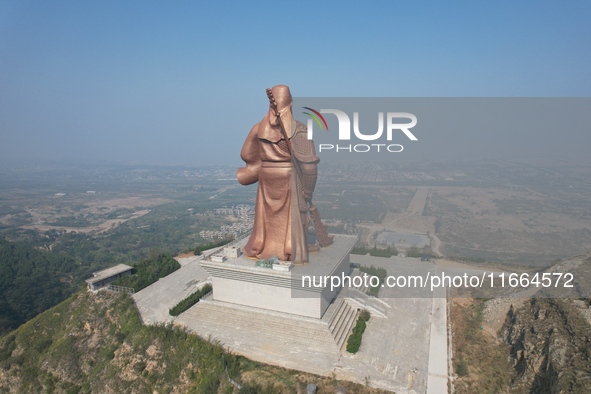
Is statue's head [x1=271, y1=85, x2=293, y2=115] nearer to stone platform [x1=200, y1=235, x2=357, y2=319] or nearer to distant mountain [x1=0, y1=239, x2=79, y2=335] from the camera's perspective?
stone platform [x1=200, y1=235, x2=357, y2=319]

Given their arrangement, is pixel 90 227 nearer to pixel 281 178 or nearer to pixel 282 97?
pixel 281 178

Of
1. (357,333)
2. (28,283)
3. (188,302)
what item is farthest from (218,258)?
(28,283)

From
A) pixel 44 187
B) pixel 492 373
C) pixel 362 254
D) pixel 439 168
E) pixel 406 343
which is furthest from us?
pixel 44 187

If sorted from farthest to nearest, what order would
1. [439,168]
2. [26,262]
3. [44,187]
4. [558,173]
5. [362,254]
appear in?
1. [44,187]
2. [26,262]
3. [362,254]
4. [439,168]
5. [558,173]

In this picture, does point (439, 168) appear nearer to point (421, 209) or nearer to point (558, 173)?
point (421, 209)

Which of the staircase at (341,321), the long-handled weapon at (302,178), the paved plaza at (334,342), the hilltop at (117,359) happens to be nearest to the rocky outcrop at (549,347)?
the paved plaza at (334,342)

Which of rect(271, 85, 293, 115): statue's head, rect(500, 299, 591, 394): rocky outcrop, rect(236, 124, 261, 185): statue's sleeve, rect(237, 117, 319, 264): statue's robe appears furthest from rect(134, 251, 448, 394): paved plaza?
rect(271, 85, 293, 115): statue's head

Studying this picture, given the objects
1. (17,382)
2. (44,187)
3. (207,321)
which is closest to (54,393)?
(17,382)
